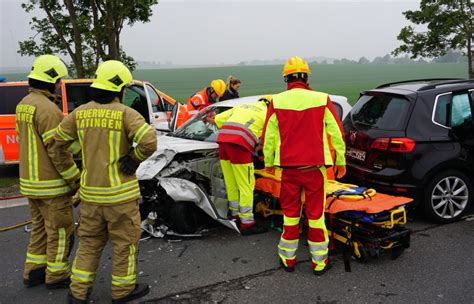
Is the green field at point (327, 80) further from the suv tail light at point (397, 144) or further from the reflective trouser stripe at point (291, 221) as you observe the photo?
the reflective trouser stripe at point (291, 221)

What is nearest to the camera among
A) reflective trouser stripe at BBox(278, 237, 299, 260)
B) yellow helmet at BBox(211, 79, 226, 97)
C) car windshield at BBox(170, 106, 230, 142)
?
reflective trouser stripe at BBox(278, 237, 299, 260)

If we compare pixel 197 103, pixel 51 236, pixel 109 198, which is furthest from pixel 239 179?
pixel 197 103

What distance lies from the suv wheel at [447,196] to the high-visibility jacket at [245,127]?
2.02 meters

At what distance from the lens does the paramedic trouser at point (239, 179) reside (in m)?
4.76

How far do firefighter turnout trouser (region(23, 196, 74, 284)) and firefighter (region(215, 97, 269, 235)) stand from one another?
5.83 feet

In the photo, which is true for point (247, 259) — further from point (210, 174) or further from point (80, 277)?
point (80, 277)

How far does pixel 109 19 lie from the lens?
1132 centimetres

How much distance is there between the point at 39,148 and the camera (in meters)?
3.62

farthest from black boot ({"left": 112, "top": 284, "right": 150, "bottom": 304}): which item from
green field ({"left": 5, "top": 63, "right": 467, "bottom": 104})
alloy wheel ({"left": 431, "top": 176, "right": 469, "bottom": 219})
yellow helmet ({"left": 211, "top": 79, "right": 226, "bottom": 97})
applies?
green field ({"left": 5, "top": 63, "right": 467, "bottom": 104})

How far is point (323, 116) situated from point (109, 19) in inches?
359

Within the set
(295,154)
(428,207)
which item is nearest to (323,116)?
(295,154)

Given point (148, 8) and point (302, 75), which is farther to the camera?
point (148, 8)

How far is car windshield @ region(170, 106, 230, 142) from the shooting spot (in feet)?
18.4

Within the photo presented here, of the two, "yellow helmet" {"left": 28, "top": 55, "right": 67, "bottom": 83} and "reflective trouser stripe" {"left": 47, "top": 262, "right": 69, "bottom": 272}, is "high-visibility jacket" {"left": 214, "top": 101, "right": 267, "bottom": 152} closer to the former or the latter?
"yellow helmet" {"left": 28, "top": 55, "right": 67, "bottom": 83}
